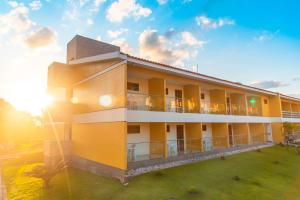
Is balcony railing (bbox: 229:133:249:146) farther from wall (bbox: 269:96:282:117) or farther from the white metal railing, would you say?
the white metal railing

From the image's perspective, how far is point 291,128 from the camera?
2341cm

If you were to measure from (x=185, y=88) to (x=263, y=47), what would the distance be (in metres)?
7.71

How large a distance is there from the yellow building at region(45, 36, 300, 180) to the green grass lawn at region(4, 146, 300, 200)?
97 centimetres

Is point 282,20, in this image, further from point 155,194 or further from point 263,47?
point 155,194

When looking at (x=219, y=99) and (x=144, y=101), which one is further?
(x=219, y=99)

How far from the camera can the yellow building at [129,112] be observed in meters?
11.6

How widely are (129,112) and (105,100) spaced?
2.16m

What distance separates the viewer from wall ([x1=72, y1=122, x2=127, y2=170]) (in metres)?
10.7

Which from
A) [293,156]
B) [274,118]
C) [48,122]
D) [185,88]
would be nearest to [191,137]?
[185,88]

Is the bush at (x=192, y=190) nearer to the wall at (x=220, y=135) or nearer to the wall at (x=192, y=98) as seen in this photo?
the wall at (x=192, y=98)

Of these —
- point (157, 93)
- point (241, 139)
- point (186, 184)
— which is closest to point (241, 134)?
point (241, 139)

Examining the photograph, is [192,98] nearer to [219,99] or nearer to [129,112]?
[219,99]

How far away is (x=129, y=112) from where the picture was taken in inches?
456

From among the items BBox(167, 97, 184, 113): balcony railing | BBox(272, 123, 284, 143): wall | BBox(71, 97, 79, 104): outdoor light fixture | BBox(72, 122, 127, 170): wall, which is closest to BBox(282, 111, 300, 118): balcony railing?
BBox(272, 123, 284, 143): wall
